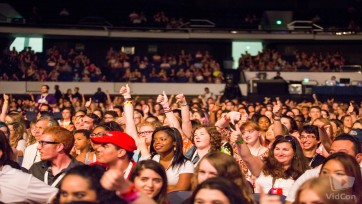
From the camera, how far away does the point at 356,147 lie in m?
6.48

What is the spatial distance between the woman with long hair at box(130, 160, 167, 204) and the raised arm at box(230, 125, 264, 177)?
1665mm

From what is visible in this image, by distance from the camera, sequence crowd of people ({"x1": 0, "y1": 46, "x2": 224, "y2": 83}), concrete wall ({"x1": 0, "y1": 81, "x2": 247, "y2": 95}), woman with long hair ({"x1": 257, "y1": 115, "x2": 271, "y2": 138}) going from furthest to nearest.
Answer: crowd of people ({"x1": 0, "y1": 46, "x2": 224, "y2": 83}), concrete wall ({"x1": 0, "y1": 81, "x2": 247, "y2": 95}), woman with long hair ({"x1": 257, "y1": 115, "x2": 271, "y2": 138})

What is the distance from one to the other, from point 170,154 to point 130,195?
3082mm

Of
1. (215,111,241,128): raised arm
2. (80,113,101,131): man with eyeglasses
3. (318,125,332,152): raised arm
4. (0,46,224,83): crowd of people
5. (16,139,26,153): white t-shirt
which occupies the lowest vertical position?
(16,139,26,153): white t-shirt

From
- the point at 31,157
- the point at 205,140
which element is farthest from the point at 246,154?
the point at 31,157

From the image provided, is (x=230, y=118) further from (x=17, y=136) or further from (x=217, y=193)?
(x=17, y=136)

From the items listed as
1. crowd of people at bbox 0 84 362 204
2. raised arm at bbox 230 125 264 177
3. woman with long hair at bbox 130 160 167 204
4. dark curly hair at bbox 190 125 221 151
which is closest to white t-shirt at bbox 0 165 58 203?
crowd of people at bbox 0 84 362 204

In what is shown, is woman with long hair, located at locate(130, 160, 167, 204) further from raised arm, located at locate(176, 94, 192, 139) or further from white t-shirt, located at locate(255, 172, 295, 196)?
raised arm, located at locate(176, 94, 192, 139)

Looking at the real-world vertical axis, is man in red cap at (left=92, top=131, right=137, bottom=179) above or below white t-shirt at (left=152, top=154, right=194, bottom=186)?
above

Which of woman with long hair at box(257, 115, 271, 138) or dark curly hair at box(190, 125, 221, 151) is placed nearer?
dark curly hair at box(190, 125, 221, 151)

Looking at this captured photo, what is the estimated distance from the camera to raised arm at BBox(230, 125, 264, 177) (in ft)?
21.2

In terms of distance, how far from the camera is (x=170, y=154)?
22.8 ft

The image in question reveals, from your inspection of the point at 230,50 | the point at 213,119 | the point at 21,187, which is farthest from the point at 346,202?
the point at 230,50

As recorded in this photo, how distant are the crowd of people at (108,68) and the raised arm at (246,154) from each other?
81.3 feet
